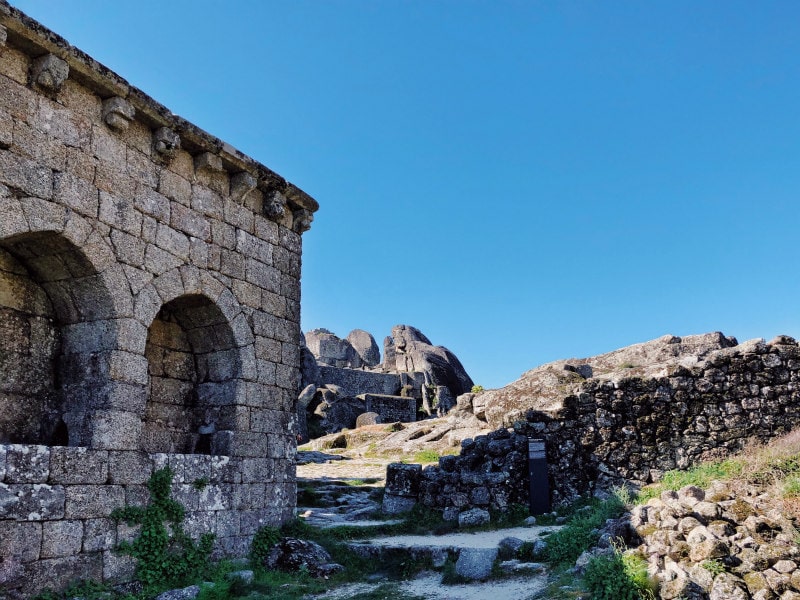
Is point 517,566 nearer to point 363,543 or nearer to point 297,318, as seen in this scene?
point 363,543

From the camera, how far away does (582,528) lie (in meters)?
7.18

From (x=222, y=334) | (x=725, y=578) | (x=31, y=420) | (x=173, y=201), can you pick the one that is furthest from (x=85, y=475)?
(x=725, y=578)

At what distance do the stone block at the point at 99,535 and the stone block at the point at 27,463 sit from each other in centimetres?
65

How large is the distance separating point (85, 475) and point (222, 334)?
102 inches

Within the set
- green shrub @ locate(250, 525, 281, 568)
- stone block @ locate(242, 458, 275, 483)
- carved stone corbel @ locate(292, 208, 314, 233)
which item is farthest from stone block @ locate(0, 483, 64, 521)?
carved stone corbel @ locate(292, 208, 314, 233)

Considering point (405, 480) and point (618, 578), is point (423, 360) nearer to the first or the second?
point (405, 480)

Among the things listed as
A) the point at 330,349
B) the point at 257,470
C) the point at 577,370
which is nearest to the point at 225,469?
the point at 257,470

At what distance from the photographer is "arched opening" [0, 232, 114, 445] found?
6508mm

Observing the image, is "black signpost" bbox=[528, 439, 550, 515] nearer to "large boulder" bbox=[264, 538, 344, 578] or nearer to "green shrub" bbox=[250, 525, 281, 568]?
"large boulder" bbox=[264, 538, 344, 578]

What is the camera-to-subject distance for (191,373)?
8516 millimetres

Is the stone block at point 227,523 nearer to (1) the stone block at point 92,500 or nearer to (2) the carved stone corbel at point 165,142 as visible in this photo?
(1) the stone block at point 92,500

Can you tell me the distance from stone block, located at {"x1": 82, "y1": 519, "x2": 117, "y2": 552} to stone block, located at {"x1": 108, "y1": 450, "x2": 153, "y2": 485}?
0.39 metres

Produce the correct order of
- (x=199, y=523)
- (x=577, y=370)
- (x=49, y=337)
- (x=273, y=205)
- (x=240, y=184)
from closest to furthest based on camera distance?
1. (x=49, y=337)
2. (x=199, y=523)
3. (x=240, y=184)
4. (x=273, y=205)
5. (x=577, y=370)

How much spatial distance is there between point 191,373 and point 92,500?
2.49 meters
